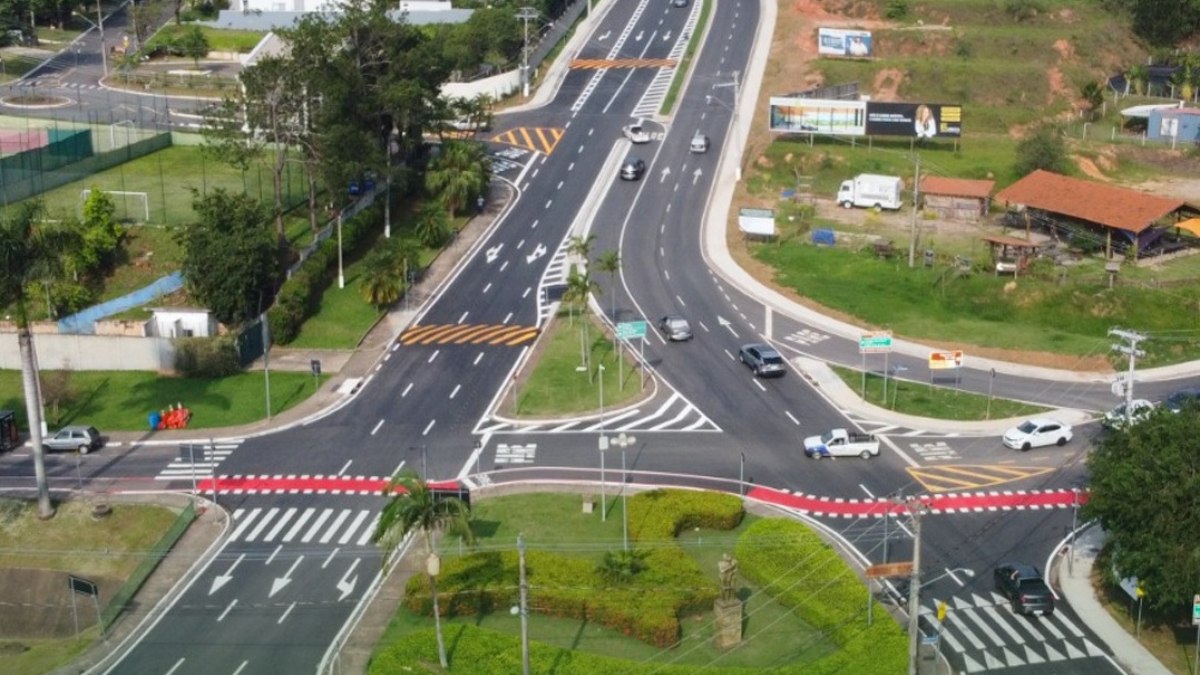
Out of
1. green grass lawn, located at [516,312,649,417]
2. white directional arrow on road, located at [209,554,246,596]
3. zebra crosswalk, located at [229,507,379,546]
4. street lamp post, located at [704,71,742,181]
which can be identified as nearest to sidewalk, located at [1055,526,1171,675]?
green grass lawn, located at [516,312,649,417]

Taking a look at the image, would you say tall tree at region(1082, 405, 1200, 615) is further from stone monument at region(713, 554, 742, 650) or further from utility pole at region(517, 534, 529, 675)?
utility pole at region(517, 534, 529, 675)

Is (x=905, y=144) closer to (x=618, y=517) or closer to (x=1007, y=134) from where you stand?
(x=1007, y=134)

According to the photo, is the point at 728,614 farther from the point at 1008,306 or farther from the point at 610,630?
the point at 1008,306

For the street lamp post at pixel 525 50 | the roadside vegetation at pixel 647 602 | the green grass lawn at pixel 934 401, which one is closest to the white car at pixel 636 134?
the street lamp post at pixel 525 50

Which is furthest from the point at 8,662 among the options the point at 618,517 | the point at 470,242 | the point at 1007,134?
the point at 1007,134

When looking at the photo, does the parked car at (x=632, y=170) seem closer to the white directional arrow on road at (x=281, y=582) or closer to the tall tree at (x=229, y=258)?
the tall tree at (x=229, y=258)
